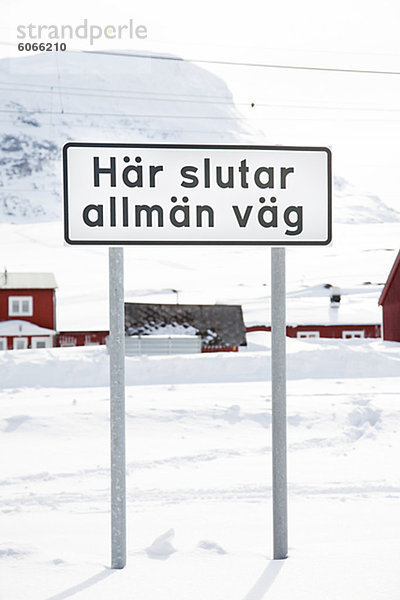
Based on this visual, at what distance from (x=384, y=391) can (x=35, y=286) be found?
28.7 metres

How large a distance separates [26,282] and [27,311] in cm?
181

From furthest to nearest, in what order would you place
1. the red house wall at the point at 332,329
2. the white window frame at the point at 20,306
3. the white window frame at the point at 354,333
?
the white window frame at the point at 354,333 → the red house wall at the point at 332,329 → the white window frame at the point at 20,306

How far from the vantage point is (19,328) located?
37.5m

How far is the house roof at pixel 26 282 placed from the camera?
3806 cm

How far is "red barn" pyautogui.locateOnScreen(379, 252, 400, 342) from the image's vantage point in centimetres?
2852

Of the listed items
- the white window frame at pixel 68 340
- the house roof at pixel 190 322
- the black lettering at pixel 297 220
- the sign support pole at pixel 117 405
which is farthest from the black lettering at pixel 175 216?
the white window frame at pixel 68 340

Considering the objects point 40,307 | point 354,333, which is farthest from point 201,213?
point 354,333

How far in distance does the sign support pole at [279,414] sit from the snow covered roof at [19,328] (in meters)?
35.5

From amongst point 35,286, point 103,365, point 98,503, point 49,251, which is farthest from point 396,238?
point 98,503

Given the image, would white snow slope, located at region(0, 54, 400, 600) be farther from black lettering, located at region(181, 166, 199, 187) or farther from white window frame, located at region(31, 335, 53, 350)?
white window frame, located at region(31, 335, 53, 350)

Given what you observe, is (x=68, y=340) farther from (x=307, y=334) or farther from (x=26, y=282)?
(x=307, y=334)

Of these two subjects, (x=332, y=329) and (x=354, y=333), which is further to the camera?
(x=354, y=333)

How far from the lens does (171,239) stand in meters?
3.52

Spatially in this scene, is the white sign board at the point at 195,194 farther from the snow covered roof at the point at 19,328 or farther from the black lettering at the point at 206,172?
the snow covered roof at the point at 19,328
